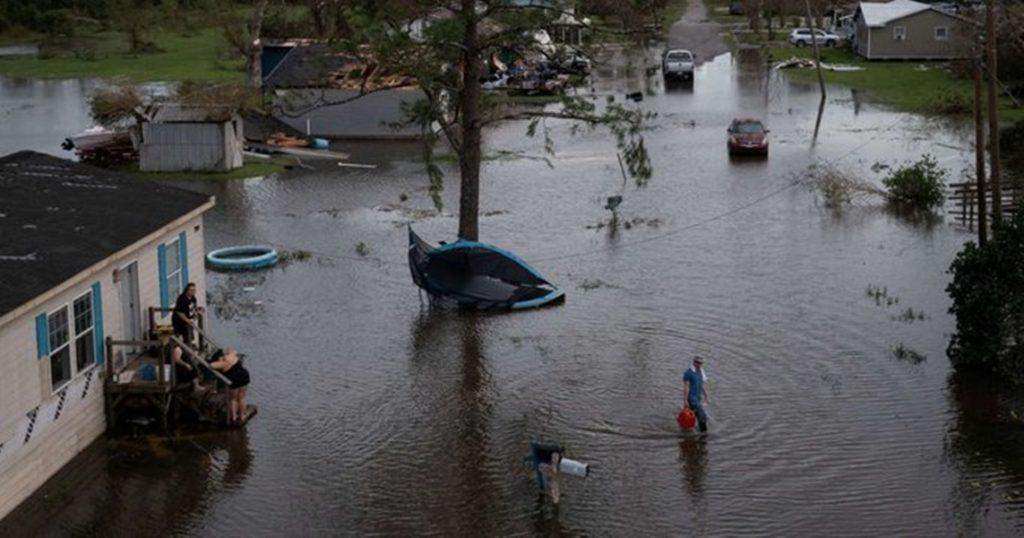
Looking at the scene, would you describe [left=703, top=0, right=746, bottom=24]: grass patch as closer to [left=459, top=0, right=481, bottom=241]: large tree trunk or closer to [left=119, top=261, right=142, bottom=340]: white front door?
[left=459, top=0, right=481, bottom=241]: large tree trunk

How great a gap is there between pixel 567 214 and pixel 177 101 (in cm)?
1537

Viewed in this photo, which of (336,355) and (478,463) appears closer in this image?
(478,463)

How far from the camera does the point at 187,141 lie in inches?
1934

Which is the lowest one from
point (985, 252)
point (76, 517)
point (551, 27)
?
point (76, 517)

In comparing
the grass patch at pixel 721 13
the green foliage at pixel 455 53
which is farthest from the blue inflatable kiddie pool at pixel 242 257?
the grass patch at pixel 721 13

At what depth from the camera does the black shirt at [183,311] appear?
24844 mm

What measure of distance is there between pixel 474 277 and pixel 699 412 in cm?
1019

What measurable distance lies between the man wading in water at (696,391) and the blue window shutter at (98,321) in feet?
30.2

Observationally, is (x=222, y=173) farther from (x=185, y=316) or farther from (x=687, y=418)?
(x=687, y=418)

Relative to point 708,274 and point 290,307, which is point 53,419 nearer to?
point 290,307

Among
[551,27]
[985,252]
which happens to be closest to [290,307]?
[551,27]

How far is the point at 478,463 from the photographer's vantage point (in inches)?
889

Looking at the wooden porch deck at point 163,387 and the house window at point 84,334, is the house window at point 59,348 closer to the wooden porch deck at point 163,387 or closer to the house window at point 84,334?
the house window at point 84,334

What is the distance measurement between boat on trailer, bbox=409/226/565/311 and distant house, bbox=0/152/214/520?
20.4ft
